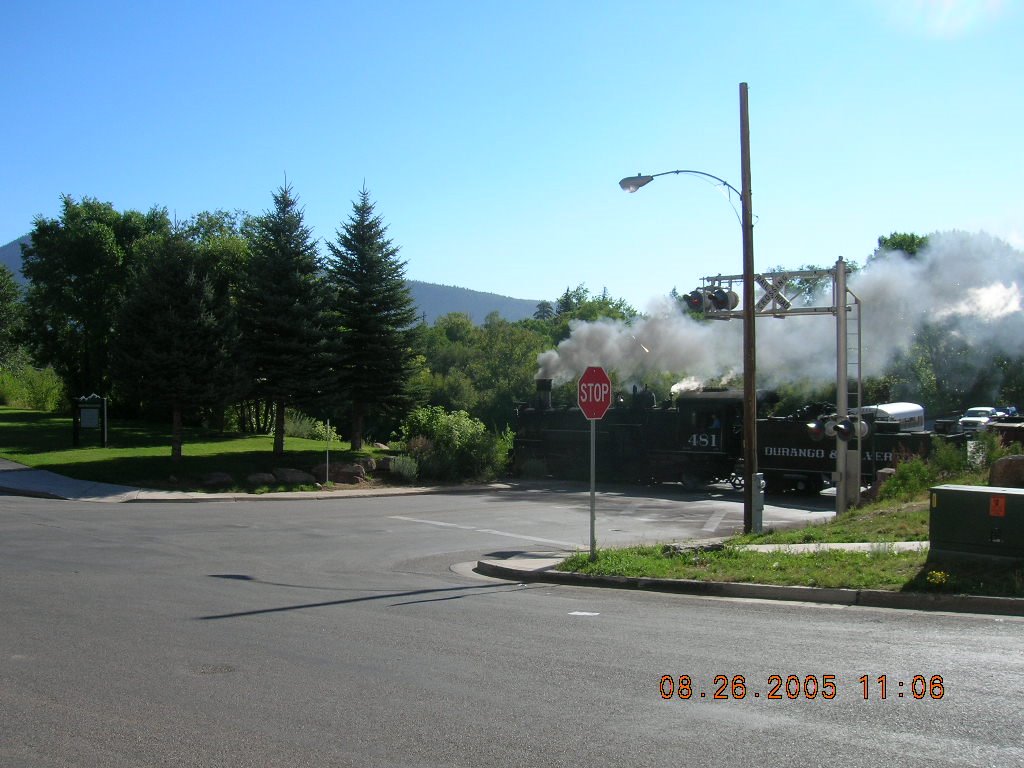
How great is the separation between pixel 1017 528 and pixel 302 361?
2289cm

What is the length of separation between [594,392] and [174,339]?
1769 cm

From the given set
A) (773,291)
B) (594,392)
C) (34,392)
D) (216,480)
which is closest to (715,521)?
(773,291)

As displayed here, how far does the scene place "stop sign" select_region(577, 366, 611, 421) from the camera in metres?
12.8

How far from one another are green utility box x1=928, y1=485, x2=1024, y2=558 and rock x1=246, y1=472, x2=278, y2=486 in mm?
19896

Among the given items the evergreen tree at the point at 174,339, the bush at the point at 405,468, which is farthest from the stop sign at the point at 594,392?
the evergreen tree at the point at 174,339

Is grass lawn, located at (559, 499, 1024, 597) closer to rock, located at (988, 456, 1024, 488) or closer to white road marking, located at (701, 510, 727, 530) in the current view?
rock, located at (988, 456, 1024, 488)

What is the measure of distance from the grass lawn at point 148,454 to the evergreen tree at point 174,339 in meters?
1.44

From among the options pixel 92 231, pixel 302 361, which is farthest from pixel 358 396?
pixel 92 231

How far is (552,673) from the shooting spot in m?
6.57

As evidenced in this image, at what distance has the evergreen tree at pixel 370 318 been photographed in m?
32.1

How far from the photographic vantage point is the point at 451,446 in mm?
31031

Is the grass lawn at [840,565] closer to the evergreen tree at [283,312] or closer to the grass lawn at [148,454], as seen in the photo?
the grass lawn at [148,454]
